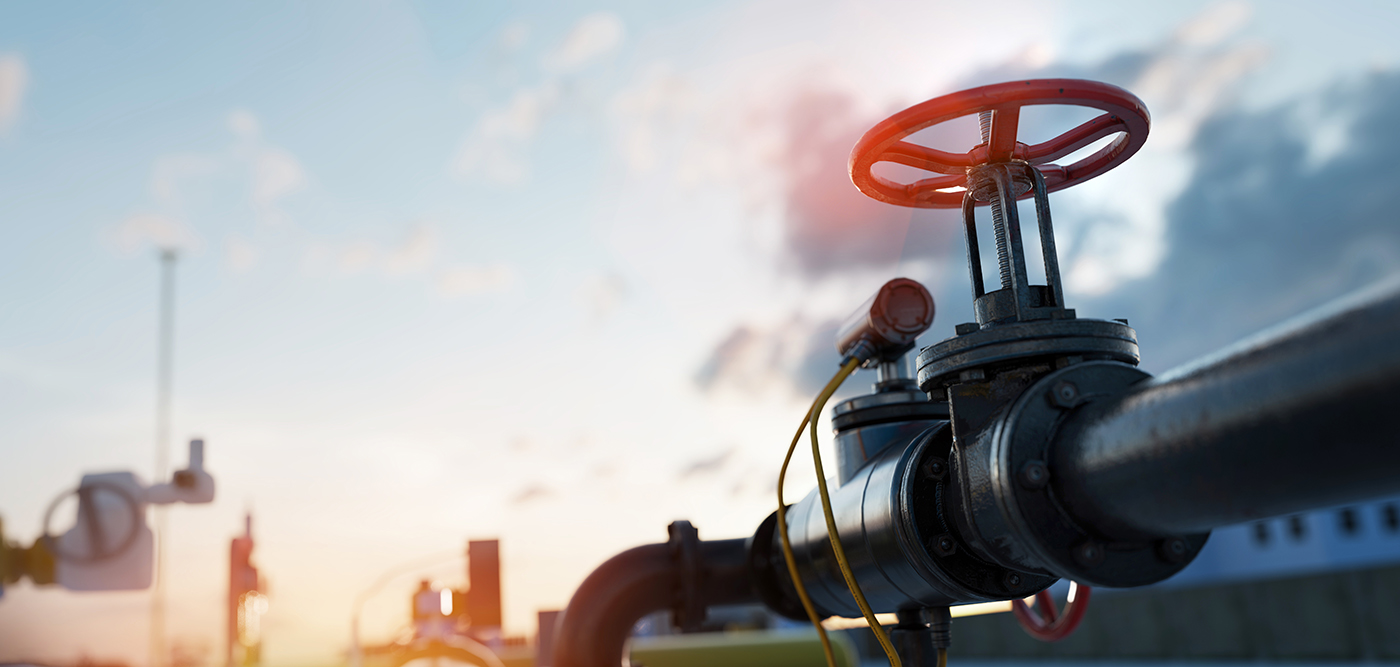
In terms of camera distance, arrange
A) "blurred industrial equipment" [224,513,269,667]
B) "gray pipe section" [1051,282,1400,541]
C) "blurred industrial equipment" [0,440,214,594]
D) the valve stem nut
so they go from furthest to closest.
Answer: "blurred industrial equipment" [224,513,269,667], "blurred industrial equipment" [0,440,214,594], the valve stem nut, "gray pipe section" [1051,282,1400,541]

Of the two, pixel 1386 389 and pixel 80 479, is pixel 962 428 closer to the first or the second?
pixel 1386 389

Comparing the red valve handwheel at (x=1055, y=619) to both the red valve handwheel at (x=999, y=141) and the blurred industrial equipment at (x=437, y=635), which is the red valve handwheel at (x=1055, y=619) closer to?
the red valve handwheel at (x=999, y=141)

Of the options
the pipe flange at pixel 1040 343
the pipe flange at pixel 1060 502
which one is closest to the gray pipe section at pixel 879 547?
the pipe flange at pixel 1040 343

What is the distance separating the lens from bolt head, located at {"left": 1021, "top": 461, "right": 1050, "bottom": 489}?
124cm

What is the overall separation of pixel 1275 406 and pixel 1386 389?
0.12m

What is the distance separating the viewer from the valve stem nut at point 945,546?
5.25 feet

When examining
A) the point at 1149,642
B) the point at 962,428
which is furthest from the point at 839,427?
the point at 1149,642

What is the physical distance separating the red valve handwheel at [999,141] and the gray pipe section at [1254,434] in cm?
51

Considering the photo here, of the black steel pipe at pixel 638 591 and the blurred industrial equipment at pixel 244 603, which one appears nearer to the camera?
the black steel pipe at pixel 638 591

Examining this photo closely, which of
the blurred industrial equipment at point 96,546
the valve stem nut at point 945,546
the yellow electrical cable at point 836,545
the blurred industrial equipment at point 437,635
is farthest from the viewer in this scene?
the blurred industrial equipment at point 437,635

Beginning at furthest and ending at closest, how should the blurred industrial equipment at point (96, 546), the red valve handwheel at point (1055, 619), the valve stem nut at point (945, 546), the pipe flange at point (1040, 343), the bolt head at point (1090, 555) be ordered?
the red valve handwheel at point (1055, 619) → the blurred industrial equipment at point (96, 546) → the valve stem nut at point (945, 546) → the pipe flange at point (1040, 343) → the bolt head at point (1090, 555)

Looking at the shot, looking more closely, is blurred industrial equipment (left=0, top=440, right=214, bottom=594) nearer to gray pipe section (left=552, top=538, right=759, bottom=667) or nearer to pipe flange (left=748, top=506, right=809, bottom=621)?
gray pipe section (left=552, top=538, right=759, bottom=667)

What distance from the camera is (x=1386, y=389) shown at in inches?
31.3

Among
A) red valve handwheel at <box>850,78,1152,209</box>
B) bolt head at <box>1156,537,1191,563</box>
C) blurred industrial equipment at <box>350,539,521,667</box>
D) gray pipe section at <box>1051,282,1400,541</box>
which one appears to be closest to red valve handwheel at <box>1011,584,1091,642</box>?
red valve handwheel at <box>850,78,1152,209</box>
